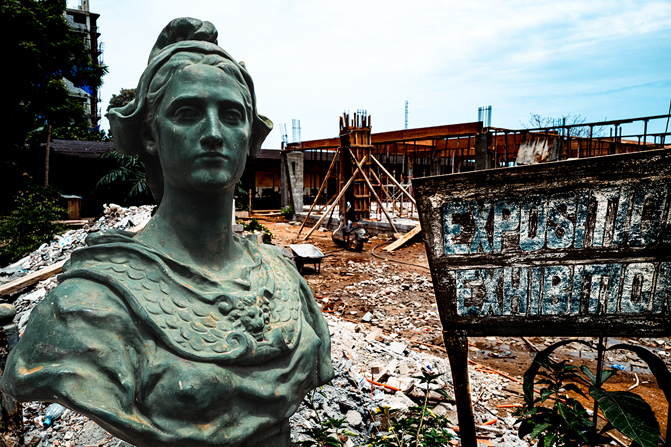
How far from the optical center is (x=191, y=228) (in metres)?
1.72

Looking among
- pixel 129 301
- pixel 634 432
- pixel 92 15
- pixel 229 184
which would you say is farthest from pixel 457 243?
pixel 92 15

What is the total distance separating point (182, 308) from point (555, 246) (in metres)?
1.71

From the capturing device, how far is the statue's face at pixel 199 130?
1.56m

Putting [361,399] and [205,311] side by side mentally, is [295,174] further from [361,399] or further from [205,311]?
[205,311]

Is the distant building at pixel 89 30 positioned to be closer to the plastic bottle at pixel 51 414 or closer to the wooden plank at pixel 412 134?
the wooden plank at pixel 412 134

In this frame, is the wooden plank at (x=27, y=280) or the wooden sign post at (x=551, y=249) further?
the wooden plank at (x=27, y=280)

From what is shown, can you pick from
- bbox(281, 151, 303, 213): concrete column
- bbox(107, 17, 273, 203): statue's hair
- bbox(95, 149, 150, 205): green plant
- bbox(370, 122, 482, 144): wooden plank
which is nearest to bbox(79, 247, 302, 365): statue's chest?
bbox(107, 17, 273, 203): statue's hair

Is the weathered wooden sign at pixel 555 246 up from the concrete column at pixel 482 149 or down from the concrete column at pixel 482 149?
down

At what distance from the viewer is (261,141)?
1.97 m

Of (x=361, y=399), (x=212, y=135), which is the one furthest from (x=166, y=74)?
(x=361, y=399)

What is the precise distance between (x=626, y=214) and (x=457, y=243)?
0.76 metres

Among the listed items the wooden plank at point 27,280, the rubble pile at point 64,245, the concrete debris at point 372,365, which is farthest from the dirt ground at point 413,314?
the wooden plank at point 27,280

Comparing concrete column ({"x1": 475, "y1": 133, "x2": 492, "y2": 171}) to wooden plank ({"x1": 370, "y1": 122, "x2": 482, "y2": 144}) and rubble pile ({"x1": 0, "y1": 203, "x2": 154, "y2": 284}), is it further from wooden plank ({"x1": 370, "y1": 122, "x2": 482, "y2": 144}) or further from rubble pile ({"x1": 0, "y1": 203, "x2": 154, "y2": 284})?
rubble pile ({"x1": 0, "y1": 203, "x2": 154, "y2": 284})

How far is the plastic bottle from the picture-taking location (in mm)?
3066
